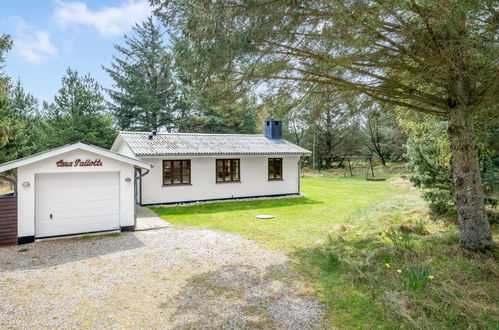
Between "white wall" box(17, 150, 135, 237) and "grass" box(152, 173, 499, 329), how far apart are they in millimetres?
1768

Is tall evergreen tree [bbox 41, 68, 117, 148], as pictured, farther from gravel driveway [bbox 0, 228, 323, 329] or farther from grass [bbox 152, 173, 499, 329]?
gravel driveway [bbox 0, 228, 323, 329]

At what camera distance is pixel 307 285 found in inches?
220

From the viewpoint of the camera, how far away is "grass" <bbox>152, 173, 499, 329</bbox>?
4293mm

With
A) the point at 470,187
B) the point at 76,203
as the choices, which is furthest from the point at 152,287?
the point at 470,187

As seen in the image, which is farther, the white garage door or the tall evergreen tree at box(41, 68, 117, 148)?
the tall evergreen tree at box(41, 68, 117, 148)

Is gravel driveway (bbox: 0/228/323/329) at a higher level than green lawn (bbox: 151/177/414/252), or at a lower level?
lower

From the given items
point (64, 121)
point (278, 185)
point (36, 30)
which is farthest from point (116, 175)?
point (64, 121)

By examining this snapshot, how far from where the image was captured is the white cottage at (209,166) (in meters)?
13.7

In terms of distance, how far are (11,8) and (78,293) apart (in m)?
8.91

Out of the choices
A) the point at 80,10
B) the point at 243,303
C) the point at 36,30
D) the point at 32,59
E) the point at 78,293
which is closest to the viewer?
the point at 243,303

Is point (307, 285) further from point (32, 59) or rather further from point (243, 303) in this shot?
point (32, 59)

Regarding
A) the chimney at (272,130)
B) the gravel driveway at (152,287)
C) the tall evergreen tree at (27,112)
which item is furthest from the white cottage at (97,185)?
the tall evergreen tree at (27,112)

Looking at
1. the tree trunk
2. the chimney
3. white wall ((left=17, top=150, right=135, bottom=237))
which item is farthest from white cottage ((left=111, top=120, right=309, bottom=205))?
the tree trunk

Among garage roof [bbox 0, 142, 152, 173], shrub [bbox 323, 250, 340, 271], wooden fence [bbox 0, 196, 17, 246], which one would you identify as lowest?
shrub [bbox 323, 250, 340, 271]
